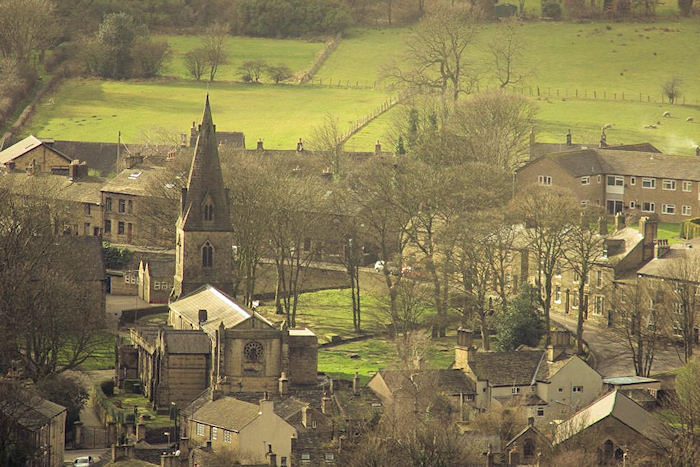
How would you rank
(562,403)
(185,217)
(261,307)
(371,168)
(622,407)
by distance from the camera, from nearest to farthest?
(622,407)
(562,403)
(185,217)
(261,307)
(371,168)

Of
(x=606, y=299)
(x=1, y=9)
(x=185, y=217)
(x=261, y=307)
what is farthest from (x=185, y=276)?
(x=1, y=9)

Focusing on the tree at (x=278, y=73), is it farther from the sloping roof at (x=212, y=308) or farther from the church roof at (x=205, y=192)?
the sloping roof at (x=212, y=308)

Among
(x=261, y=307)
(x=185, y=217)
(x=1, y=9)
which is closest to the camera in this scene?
(x=185, y=217)

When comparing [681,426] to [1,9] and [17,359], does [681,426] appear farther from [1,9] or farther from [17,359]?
[1,9]

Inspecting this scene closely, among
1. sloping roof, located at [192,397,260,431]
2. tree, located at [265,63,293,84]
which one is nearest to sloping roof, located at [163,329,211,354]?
sloping roof, located at [192,397,260,431]

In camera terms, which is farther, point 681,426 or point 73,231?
point 73,231

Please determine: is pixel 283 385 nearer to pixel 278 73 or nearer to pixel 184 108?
pixel 184 108

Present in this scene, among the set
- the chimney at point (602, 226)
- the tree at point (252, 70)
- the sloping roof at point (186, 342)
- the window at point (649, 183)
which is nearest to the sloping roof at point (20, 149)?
the tree at point (252, 70)

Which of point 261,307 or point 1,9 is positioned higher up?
point 1,9
